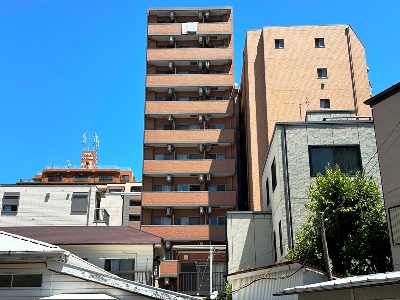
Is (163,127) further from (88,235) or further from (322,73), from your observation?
(88,235)

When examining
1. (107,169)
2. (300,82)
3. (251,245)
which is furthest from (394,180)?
(107,169)

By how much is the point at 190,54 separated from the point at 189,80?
10.5 ft

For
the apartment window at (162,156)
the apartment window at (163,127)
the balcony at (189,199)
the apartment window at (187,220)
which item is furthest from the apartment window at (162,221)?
the apartment window at (163,127)

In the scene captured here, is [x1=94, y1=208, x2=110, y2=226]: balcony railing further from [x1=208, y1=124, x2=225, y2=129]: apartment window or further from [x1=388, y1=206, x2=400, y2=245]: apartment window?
[x1=388, y1=206, x2=400, y2=245]: apartment window

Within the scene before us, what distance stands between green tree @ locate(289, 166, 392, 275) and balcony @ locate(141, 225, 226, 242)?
26988 mm

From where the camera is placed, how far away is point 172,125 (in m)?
55.9

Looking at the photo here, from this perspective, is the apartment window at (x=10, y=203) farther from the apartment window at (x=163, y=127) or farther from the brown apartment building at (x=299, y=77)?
the brown apartment building at (x=299, y=77)

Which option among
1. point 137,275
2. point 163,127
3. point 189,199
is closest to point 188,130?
point 163,127

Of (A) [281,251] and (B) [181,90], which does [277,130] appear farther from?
(B) [181,90]

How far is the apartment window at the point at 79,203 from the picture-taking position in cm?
4266

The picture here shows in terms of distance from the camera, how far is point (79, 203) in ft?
140

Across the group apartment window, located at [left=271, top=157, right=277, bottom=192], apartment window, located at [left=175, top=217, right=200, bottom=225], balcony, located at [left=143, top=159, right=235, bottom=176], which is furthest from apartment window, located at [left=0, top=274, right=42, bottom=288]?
balcony, located at [left=143, top=159, right=235, bottom=176]

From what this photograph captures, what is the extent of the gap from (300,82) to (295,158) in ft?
87.2

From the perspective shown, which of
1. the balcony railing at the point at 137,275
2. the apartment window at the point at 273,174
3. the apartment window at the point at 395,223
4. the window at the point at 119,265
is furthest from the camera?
the apartment window at the point at 273,174
